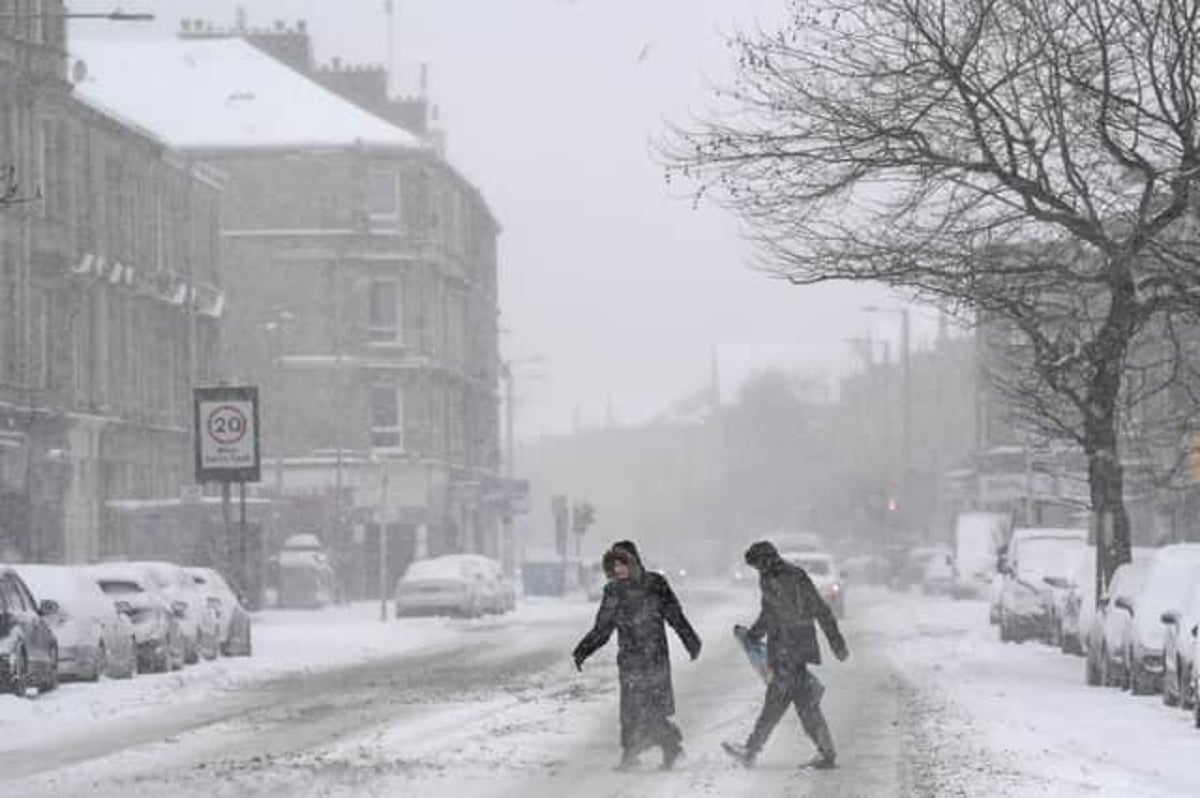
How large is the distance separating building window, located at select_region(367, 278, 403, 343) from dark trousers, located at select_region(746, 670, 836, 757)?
73.4m

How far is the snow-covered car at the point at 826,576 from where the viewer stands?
59875 mm

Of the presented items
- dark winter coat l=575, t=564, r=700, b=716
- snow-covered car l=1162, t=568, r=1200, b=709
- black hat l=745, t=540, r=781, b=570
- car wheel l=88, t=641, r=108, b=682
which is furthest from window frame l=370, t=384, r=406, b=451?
dark winter coat l=575, t=564, r=700, b=716

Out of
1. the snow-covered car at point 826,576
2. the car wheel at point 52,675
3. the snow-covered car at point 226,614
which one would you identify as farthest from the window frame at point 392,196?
the car wheel at point 52,675

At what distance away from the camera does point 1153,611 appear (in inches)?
1174

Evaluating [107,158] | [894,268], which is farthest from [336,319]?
[894,268]

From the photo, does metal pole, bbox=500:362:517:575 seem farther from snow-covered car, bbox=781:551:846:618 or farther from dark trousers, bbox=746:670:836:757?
dark trousers, bbox=746:670:836:757

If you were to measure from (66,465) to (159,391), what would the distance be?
12.1 m

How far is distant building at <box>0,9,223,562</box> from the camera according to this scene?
5725 cm

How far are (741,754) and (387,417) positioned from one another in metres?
73.2

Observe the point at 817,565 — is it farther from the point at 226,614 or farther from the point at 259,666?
the point at 259,666

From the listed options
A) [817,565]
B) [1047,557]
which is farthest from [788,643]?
[817,565]

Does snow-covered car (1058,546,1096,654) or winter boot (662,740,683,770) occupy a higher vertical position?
snow-covered car (1058,546,1096,654)

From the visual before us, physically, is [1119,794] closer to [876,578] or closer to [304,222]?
[304,222]

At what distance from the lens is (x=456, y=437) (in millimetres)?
99500
